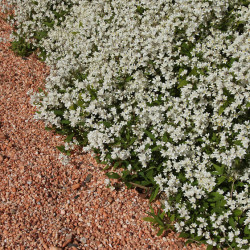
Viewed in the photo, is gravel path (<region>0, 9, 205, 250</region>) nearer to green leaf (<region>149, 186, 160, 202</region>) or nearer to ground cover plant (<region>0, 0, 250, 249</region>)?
green leaf (<region>149, 186, 160, 202</region>)

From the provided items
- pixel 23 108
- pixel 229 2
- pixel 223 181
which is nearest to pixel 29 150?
pixel 23 108

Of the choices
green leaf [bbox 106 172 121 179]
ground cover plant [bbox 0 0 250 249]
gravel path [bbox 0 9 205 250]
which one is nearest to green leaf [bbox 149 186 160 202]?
ground cover plant [bbox 0 0 250 249]

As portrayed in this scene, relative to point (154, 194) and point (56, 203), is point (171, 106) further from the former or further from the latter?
point (56, 203)

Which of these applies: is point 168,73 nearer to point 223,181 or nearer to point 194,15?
point 194,15

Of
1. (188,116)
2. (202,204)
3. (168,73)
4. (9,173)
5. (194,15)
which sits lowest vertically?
(9,173)

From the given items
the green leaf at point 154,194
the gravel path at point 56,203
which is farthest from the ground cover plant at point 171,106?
the gravel path at point 56,203

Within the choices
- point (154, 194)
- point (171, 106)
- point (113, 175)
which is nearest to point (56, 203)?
point (113, 175)
